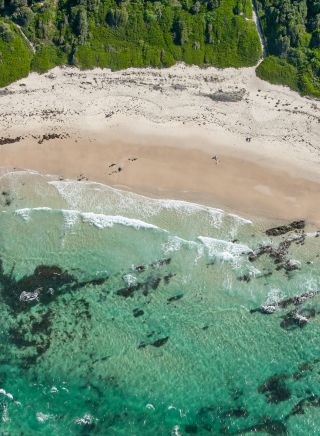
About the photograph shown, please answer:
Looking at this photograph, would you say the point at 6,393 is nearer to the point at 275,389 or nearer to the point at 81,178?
the point at 81,178

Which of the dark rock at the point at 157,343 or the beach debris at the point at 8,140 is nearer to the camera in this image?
the dark rock at the point at 157,343

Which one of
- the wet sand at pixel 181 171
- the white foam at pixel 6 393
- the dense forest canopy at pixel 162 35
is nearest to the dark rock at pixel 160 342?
the white foam at pixel 6 393

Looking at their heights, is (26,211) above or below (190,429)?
above

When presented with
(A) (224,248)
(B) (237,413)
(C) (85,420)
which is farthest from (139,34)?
(B) (237,413)

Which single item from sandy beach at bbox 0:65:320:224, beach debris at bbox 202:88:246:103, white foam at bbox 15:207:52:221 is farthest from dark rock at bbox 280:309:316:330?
white foam at bbox 15:207:52:221

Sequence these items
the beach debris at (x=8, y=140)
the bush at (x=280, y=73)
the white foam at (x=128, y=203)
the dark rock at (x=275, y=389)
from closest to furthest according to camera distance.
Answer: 1. the dark rock at (x=275, y=389)
2. the white foam at (x=128, y=203)
3. the beach debris at (x=8, y=140)
4. the bush at (x=280, y=73)

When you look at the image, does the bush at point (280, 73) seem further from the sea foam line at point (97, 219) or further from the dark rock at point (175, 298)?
the dark rock at point (175, 298)
